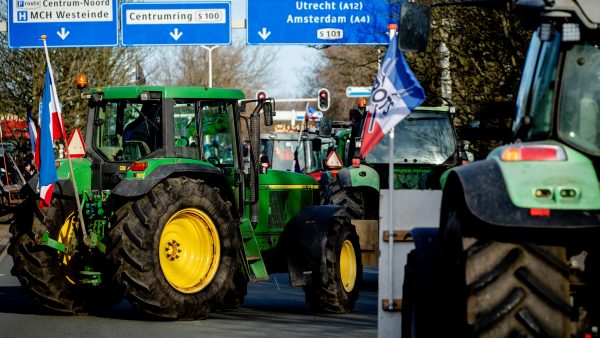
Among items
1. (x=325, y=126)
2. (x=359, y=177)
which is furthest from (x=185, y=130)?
(x=325, y=126)

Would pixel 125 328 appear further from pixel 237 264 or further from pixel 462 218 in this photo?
pixel 462 218

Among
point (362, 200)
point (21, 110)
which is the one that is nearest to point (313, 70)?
point (21, 110)

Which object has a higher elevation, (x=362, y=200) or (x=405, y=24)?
(x=405, y=24)

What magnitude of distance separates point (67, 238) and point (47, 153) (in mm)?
1020

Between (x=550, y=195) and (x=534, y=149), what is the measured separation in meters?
0.32

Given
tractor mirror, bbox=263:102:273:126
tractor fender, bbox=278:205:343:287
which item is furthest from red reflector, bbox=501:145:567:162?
tractor mirror, bbox=263:102:273:126

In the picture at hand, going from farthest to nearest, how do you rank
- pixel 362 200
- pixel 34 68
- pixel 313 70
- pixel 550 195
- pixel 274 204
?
pixel 313 70 < pixel 34 68 < pixel 362 200 < pixel 274 204 < pixel 550 195

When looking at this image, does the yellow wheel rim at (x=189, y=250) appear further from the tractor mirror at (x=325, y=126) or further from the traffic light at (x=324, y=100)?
the traffic light at (x=324, y=100)

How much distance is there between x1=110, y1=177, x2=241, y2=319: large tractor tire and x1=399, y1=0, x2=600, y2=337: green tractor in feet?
19.1

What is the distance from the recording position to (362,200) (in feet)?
55.6

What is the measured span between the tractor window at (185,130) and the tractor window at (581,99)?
747cm

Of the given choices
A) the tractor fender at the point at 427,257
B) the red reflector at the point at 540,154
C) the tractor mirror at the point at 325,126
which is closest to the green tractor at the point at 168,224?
the tractor fender at the point at 427,257

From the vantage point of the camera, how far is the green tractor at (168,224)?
42.4 ft

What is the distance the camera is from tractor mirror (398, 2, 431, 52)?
24.7 feet
